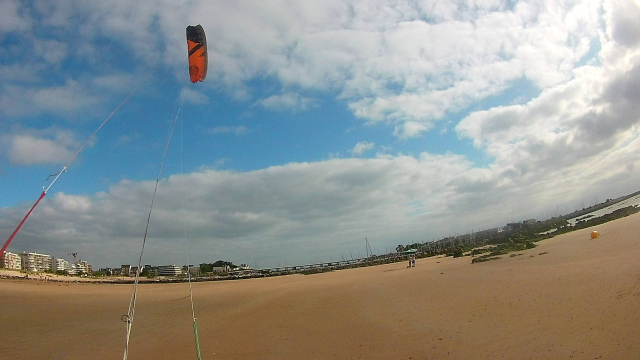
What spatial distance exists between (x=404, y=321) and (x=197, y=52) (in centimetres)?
892

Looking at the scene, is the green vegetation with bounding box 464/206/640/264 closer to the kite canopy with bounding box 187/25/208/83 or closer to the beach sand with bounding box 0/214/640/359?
Result: the beach sand with bounding box 0/214/640/359

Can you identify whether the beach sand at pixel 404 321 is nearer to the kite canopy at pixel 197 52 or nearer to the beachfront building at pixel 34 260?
the kite canopy at pixel 197 52

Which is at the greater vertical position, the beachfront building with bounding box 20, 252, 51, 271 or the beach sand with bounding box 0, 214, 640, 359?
the beachfront building with bounding box 20, 252, 51, 271

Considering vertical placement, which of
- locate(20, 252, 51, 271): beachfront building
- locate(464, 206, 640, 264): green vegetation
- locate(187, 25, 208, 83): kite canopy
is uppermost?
locate(187, 25, 208, 83): kite canopy

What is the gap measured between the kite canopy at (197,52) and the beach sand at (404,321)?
22.3 feet

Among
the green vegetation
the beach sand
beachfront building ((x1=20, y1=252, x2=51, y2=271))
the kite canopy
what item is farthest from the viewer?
beachfront building ((x1=20, y1=252, x2=51, y2=271))

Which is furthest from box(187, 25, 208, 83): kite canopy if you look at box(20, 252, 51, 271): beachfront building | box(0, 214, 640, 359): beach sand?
box(20, 252, 51, 271): beachfront building

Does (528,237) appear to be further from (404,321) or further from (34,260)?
(34,260)

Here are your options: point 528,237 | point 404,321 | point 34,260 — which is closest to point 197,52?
point 404,321

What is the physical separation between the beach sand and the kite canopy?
6.81m

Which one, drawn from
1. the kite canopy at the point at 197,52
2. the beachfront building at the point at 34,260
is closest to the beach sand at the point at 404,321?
the kite canopy at the point at 197,52

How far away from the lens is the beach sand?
23.1ft

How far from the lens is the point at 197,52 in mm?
8055

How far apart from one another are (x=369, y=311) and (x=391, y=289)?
14.3 ft
